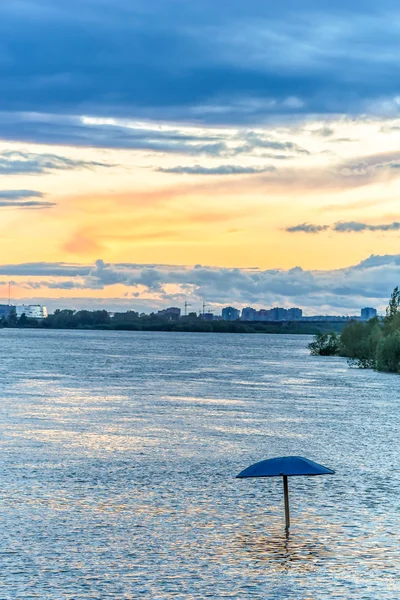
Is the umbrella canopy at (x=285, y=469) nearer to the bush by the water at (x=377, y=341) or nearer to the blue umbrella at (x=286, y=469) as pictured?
the blue umbrella at (x=286, y=469)

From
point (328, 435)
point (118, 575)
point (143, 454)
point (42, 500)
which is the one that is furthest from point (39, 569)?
point (328, 435)

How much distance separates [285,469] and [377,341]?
12943 centimetres

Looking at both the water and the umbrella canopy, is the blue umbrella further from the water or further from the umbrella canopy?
the water

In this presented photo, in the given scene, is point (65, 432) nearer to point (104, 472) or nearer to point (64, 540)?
point (104, 472)

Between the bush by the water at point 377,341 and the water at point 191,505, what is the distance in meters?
63.4

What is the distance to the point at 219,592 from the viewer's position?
2495cm

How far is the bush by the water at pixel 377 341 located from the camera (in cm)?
14125

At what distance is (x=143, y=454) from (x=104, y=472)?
21.3ft

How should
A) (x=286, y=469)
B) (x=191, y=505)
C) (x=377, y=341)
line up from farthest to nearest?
(x=377, y=341), (x=191, y=505), (x=286, y=469)

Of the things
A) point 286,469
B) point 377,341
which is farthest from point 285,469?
point 377,341

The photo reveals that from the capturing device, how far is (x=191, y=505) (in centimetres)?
3625

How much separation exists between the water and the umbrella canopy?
2.28 metres

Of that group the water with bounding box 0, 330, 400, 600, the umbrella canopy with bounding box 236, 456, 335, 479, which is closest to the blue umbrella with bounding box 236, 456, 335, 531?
the umbrella canopy with bounding box 236, 456, 335, 479

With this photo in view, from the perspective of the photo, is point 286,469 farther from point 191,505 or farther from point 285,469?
point 191,505
